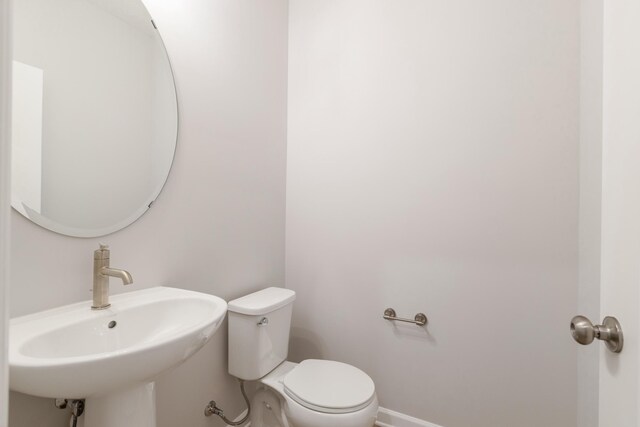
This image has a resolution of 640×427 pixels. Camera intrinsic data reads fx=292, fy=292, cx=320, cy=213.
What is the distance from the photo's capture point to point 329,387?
1.26m

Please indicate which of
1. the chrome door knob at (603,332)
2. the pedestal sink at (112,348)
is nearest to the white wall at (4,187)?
the pedestal sink at (112,348)

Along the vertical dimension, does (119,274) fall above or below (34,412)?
above

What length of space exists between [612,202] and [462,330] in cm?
110

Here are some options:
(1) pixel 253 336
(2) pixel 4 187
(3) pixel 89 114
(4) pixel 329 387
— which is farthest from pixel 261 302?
(2) pixel 4 187

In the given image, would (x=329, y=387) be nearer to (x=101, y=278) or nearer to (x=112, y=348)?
(x=112, y=348)

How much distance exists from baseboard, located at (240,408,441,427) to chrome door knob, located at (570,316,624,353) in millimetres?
1297

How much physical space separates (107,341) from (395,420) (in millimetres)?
1462

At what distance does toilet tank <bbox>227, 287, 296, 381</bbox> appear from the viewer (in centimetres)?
130

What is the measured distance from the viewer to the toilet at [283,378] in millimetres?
1144

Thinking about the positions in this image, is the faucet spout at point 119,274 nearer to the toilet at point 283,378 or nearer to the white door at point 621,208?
the toilet at point 283,378

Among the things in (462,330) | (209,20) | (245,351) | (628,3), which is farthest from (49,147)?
(462,330)

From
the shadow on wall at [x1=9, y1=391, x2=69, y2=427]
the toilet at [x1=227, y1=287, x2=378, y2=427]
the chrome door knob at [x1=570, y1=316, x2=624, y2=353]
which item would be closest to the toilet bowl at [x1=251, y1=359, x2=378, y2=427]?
the toilet at [x1=227, y1=287, x2=378, y2=427]

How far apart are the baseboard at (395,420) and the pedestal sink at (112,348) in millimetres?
895

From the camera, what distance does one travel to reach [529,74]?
1317 millimetres
